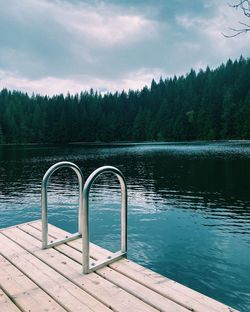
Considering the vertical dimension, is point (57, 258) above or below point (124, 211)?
below

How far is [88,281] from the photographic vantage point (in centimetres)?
438

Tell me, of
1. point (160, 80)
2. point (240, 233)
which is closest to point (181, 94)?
point (160, 80)

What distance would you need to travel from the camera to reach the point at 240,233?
1392cm

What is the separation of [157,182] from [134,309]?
26.8 m

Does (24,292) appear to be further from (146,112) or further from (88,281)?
(146,112)

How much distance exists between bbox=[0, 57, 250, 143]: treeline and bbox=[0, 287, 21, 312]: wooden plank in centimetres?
12443

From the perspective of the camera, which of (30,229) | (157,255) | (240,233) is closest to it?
(30,229)

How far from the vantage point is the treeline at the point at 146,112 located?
13075cm

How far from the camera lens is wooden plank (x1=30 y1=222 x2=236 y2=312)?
372 centimetres

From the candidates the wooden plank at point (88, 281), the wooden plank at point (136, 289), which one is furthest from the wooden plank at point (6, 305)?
the wooden plank at point (136, 289)

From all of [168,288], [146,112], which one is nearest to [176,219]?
[168,288]

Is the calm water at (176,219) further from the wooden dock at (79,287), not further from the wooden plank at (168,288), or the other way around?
the wooden dock at (79,287)

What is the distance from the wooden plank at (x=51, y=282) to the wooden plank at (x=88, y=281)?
0.09 metres

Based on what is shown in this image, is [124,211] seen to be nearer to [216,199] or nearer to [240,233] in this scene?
[240,233]
